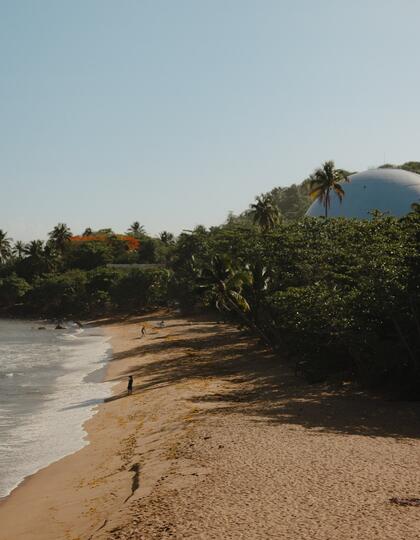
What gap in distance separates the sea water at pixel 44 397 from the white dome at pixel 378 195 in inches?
1529

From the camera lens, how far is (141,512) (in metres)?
11.8

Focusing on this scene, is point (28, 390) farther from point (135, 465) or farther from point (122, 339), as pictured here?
point (122, 339)

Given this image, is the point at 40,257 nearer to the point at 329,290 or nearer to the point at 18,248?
the point at 18,248

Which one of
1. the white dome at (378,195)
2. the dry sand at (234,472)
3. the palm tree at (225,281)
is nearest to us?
the dry sand at (234,472)

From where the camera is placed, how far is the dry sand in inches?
425

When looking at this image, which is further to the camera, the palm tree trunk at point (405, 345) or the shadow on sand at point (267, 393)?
the palm tree trunk at point (405, 345)

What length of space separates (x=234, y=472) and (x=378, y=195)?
2755 inches

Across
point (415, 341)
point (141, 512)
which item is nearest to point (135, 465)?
point (141, 512)

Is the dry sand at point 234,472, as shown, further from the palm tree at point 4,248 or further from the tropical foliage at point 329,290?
the palm tree at point 4,248

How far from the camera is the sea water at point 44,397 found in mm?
19078

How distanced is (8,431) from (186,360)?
17077 mm

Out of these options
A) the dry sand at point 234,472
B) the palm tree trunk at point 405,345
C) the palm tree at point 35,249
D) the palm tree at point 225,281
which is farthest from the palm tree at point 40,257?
the palm tree trunk at point 405,345

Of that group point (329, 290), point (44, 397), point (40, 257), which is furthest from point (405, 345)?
point (40, 257)

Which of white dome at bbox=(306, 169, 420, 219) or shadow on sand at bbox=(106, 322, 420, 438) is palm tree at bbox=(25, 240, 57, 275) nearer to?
white dome at bbox=(306, 169, 420, 219)
